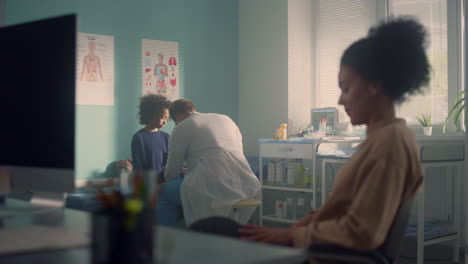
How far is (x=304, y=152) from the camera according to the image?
429 centimetres

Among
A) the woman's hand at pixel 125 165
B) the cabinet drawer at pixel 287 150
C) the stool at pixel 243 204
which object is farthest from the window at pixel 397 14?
the woman's hand at pixel 125 165

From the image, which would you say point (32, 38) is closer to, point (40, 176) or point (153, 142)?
point (40, 176)

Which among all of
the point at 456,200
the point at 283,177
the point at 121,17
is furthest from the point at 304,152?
the point at 121,17

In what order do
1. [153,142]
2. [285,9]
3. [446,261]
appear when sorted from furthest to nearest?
[285,9] < [153,142] < [446,261]

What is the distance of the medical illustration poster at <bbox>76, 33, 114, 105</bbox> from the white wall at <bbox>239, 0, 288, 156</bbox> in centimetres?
154

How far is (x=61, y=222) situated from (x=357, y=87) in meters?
0.87

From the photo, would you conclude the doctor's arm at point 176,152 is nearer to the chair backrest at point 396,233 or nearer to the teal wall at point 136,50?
the teal wall at point 136,50

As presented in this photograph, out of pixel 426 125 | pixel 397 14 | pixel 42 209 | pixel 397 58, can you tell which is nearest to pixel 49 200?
pixel 42 209

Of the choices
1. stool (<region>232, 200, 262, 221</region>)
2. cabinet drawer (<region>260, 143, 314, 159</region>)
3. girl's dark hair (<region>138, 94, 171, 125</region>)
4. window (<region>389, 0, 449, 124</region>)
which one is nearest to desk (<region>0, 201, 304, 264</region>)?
stool (<region>232, 200, 262, 221</region>)

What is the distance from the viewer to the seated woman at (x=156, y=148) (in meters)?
3.76

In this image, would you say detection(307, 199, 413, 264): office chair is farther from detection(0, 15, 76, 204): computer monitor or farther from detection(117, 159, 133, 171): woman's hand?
detection(117, 159, 133, 171): woman's hand

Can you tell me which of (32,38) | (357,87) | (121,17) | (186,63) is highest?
(121,17)

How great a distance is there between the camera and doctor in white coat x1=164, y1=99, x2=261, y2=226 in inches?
137

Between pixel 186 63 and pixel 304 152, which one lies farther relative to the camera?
pixel 186 63
